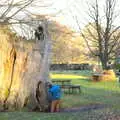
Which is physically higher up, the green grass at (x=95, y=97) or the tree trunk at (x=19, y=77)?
the tree trunk at (x=19, y=77)

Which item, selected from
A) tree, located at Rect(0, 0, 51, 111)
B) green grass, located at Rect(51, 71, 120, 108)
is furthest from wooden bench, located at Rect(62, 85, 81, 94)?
tree, located at Rect(0, 0, 51, 111)

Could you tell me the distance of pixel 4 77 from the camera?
1689cm

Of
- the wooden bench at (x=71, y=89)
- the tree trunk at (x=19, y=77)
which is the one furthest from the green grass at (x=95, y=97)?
the tree trunk at (x=19, y=77)

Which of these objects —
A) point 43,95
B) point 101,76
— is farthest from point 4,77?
point 101,76

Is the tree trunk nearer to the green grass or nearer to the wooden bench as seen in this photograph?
the green grass

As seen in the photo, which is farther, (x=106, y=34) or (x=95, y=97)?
(x=106, y=34)

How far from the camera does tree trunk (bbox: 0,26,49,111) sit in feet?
55.1

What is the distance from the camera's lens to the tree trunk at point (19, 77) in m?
16.8

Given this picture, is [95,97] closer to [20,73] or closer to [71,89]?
[71,89]

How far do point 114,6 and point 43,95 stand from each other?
3693 centimetres

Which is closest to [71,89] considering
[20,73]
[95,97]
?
[95,97]

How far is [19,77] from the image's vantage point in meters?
17.2

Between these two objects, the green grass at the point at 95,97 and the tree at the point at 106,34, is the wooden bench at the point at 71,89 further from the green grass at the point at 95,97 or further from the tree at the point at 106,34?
the tree at the point at 106,34

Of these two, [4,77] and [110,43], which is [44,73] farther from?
[110,43]
